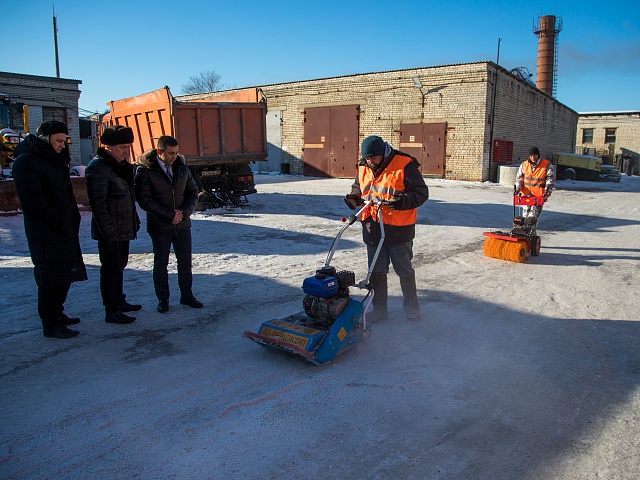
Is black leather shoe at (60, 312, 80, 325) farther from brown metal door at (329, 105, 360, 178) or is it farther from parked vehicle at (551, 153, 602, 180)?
parked vehicle at (551, 153, 602, 180)

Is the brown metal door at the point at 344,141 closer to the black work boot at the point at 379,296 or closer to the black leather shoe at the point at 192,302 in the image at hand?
the black leather shoe at the point at 192,302

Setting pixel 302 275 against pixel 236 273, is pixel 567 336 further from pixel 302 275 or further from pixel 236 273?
pixel 236 273

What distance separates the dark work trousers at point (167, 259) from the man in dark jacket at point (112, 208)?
0.98 ft

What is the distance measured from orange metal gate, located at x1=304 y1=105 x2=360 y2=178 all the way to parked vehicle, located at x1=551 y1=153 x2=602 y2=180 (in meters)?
10.8

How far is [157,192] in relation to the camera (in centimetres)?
489

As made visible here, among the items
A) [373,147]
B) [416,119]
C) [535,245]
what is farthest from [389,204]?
[416,119]

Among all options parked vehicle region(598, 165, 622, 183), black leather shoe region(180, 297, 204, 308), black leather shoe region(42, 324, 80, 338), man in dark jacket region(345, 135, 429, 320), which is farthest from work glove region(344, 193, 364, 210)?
parked vehicle region(598, 165, 622, 183)

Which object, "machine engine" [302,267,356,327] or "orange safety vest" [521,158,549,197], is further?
"orange safety vest" [521,158,549,197]

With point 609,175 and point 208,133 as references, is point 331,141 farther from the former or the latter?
point 609,175

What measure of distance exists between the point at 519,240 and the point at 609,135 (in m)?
40.0

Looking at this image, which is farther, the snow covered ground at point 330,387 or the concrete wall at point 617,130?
the concrete wall at point 617,130

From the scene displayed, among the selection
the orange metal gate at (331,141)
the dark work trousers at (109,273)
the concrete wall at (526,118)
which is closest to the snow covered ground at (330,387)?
the dark work trousers at (109,273)

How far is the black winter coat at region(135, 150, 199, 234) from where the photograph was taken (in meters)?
4.85

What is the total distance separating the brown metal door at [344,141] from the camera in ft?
79.5
